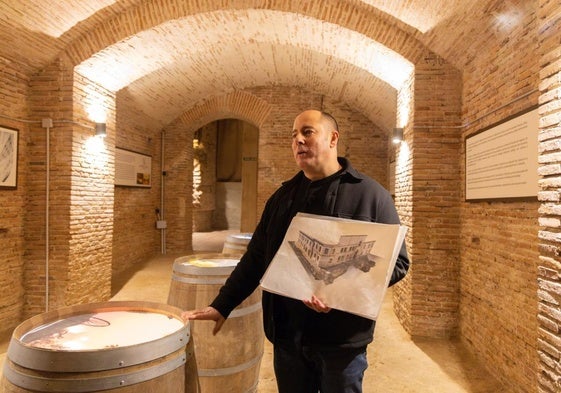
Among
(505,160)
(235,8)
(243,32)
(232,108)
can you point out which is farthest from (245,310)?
(232,108)

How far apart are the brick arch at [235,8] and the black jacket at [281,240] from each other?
3988 millimetres

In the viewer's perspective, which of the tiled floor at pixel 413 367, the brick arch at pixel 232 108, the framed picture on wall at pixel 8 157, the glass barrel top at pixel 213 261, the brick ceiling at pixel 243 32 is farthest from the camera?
the brick arch at pixel 232 108

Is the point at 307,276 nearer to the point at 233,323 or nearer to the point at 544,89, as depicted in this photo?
the point at 233,323

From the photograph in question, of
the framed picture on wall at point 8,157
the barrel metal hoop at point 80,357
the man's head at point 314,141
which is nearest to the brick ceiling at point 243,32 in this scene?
the framed picture on wall at point 8,157

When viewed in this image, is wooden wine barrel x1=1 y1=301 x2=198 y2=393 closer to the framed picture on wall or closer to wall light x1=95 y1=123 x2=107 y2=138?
the framed picture on wall

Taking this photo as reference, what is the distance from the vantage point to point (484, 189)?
427 cm

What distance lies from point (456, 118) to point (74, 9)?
5116 mm

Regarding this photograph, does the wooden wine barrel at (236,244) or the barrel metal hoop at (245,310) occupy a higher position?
the wooden wine barrel at (236,244)

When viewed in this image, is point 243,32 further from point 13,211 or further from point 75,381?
point 75,381

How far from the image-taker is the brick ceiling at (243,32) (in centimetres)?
436

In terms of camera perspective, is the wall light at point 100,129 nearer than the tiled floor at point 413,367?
No

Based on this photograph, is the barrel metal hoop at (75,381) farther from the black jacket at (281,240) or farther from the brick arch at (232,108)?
the brick arch at (232,108)

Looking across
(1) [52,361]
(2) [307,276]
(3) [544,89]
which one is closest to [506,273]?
(3) [544,89]

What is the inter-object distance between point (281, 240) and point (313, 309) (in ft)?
1.23
